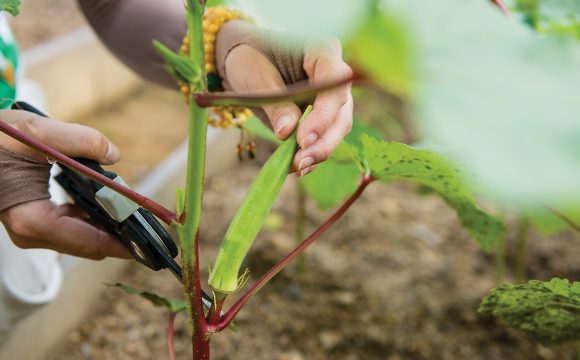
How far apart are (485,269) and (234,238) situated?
0.93 m

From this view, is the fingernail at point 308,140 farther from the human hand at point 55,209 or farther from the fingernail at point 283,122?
the human hand at point 55,209

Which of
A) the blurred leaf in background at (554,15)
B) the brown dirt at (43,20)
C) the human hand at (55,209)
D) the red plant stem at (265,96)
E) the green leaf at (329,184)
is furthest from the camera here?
the brown dirt at (43,20)

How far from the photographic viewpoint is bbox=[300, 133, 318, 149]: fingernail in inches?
21.2

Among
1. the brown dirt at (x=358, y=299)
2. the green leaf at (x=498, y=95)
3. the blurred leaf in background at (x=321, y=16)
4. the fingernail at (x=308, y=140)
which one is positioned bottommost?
the brown dirt at (x=358, y=299)

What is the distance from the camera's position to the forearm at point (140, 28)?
0.87 metres

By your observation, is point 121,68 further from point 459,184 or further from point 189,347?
point 459,184

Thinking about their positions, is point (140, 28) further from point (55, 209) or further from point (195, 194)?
point (195, 194)

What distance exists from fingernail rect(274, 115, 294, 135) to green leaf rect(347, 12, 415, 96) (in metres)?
0.38

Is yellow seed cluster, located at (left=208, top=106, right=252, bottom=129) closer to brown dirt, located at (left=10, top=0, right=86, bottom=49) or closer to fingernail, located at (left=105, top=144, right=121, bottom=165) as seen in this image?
fingernail, located at (left=105, top=144, right=121, bottom=165)

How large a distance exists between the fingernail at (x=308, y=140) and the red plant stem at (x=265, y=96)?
153mm

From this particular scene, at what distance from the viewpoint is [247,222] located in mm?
549

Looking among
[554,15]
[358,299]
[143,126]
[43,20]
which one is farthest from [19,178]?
[43,20]

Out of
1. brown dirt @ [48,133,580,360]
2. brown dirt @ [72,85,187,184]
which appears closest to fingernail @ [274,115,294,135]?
brown dirt @ [48,133,580,360]

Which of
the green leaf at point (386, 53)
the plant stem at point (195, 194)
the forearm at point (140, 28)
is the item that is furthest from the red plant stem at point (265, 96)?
the forearm at point (140, 28)
